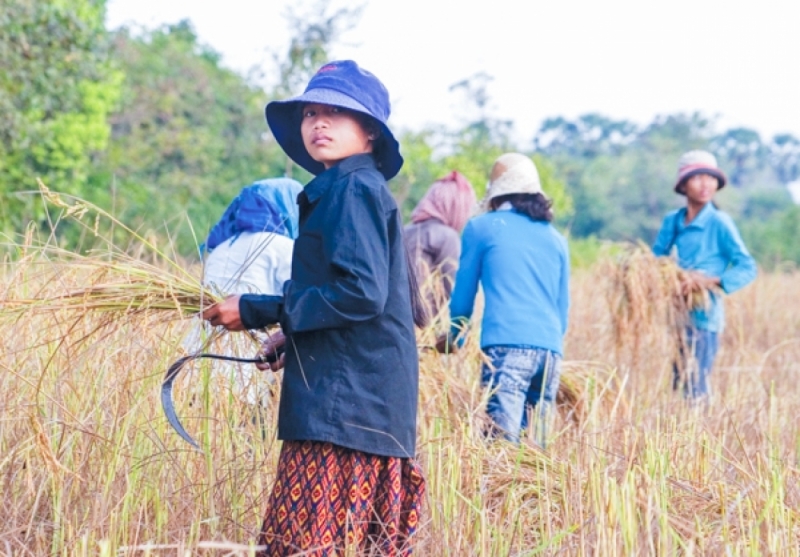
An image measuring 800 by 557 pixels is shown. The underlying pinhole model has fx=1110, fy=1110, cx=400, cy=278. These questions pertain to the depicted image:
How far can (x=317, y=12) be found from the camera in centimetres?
2133

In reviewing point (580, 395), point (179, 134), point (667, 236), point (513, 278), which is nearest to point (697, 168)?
point (667, 236)

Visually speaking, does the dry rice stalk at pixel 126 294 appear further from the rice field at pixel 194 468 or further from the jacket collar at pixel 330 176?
the jacket collar at pixel 330 176

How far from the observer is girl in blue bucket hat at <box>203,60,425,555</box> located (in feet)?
7.98

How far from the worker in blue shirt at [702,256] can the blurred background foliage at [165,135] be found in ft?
1.85

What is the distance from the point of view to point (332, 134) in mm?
2637

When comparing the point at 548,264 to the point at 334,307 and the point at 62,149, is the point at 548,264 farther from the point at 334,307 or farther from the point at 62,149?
the point at 62,149

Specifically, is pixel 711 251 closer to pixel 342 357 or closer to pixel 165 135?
pixel 342 357

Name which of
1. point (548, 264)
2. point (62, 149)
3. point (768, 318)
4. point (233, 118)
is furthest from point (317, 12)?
point (548, 264)

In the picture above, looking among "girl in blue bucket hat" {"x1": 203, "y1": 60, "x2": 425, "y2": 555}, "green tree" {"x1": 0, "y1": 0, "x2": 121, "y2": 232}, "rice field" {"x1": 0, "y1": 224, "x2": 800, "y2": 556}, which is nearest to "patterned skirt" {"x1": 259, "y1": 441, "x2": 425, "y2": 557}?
"girl in blue bucket hat" {"x1": 203, "y1": 60, "x2": 425, "y2": 555}

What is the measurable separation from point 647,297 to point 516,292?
5.96 feet

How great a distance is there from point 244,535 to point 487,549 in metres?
0.70

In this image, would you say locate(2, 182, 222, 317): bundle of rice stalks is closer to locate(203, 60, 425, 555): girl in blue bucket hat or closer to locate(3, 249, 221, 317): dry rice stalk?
locate(3, 249, 221, 317): dry rice stalk

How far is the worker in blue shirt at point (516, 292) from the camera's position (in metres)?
4.16

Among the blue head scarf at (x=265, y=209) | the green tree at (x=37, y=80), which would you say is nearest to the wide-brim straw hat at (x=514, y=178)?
the blue head scarf at (x=265, y=209)
